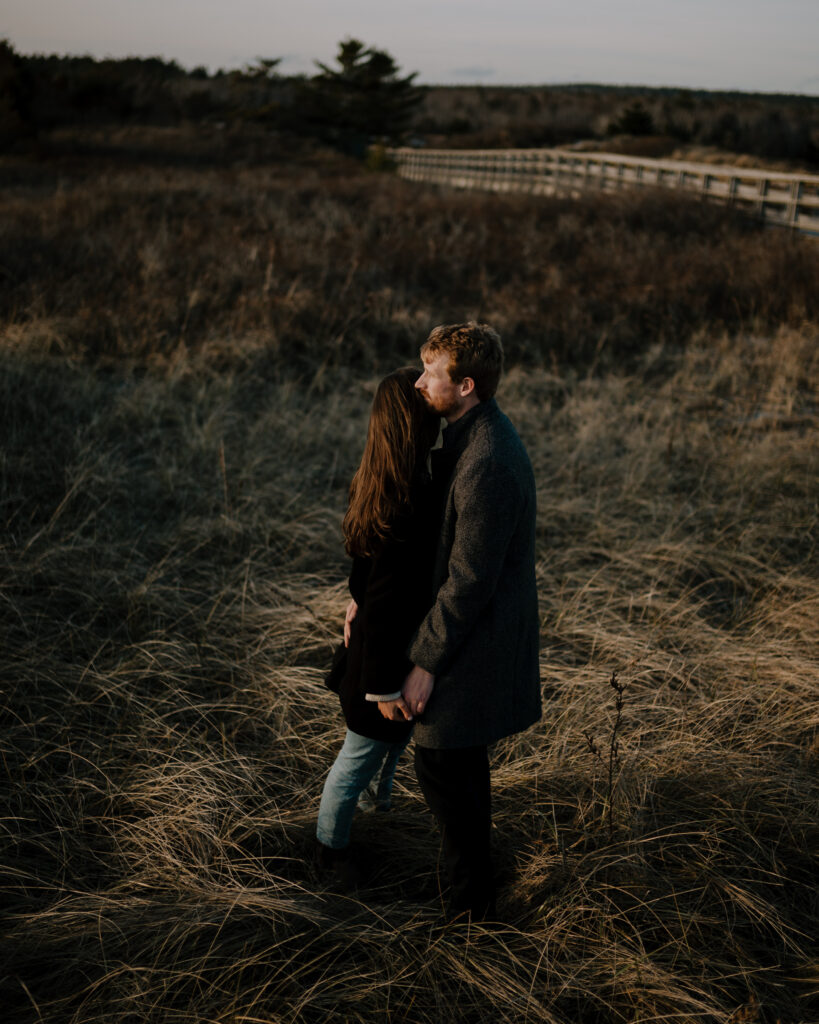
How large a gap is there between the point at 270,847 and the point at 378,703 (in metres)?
0.83

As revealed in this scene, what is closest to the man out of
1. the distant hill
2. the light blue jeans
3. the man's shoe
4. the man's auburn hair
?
the man's auburn hair

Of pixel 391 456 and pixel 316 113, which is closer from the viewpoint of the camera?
pixel 391 456

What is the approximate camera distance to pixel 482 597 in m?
1.79

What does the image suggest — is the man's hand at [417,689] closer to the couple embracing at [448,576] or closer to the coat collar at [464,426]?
the couple embracing at [448,576]

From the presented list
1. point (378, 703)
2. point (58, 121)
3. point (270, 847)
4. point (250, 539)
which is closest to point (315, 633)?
point (250, 539)

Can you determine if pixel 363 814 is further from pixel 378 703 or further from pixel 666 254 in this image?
pixel 666 254

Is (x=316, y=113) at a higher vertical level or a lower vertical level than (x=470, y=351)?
higher

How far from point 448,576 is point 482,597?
4.9 inches

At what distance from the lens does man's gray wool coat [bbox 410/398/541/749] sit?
176cm

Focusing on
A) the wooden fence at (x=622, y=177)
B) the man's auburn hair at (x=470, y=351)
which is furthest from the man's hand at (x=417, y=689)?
the wooden fence at (x=622, y=177)

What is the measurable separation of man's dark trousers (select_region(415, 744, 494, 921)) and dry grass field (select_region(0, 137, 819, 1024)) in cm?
→ 11

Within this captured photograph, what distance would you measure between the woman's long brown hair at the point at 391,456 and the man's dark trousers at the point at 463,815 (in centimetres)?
58

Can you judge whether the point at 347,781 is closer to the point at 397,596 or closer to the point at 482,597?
the point at 397,596

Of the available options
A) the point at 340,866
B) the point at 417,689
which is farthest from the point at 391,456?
the point at 340,866
